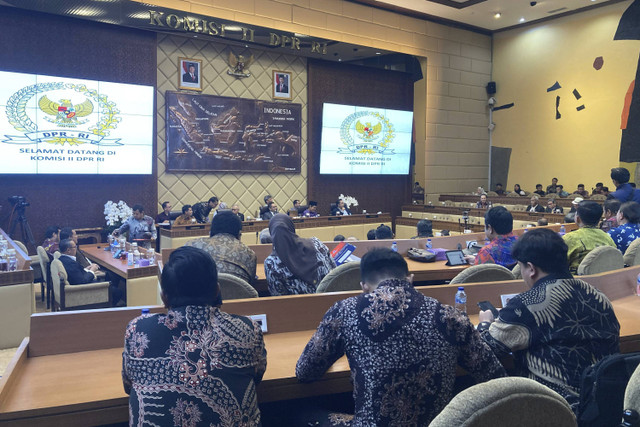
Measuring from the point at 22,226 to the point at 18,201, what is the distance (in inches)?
16.1

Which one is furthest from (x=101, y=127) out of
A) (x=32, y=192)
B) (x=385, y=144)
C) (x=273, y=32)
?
(x=385, y=144)

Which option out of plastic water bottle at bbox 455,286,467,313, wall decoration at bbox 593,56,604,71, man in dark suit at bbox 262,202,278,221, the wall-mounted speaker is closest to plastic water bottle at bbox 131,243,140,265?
plastic water bottle at bbox 455,286,467,313

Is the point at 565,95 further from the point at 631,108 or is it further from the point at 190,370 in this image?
the point at 190,370

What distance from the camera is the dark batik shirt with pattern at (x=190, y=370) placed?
1326 millimetres

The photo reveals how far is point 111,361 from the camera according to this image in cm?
183

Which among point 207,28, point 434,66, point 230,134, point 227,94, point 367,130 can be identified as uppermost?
point 434,66

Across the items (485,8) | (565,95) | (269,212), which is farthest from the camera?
(565,95)

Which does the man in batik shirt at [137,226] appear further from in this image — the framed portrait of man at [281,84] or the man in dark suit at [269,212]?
the framed portrait of man at [281,84]

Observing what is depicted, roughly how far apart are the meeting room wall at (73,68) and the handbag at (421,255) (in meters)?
5.22

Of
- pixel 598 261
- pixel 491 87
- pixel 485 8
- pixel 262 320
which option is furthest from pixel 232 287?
pixel 491 87

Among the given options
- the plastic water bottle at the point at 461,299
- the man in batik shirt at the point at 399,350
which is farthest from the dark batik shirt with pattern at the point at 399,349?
the plastic water bottle at the point at 461,299

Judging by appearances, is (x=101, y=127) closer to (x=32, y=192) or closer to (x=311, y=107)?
(x=32, y=192)

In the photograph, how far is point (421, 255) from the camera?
437 centimetres

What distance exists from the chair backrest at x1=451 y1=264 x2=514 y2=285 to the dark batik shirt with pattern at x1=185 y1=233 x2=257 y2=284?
4.26 ft
